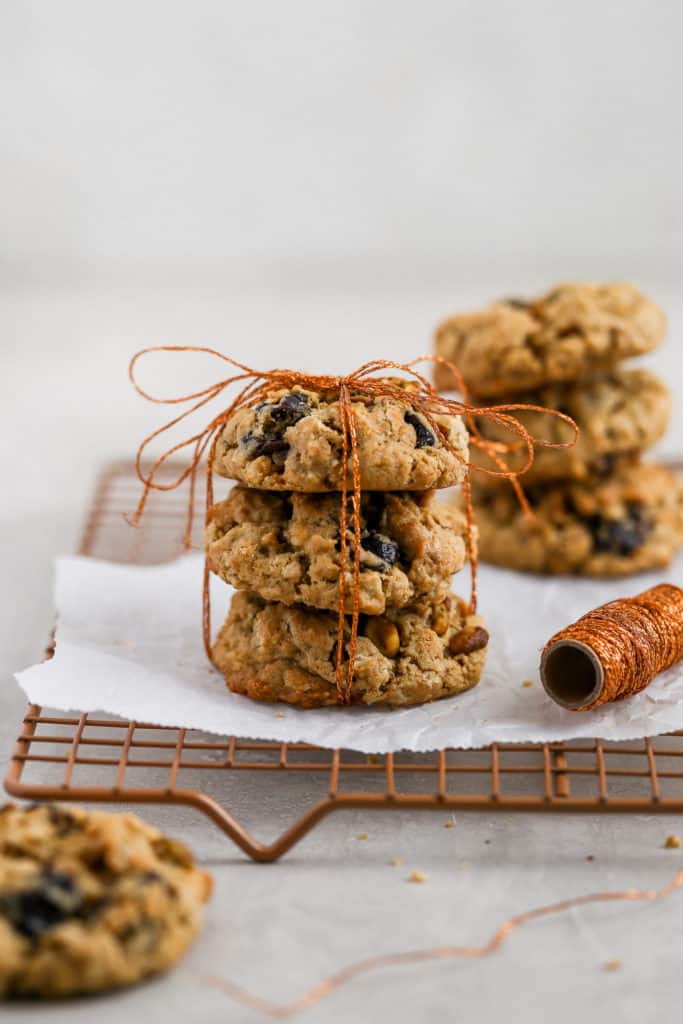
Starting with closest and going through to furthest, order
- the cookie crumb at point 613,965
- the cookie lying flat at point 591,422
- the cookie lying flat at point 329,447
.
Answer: the cookie crumb at point 613,965 → the cookie lying flat at point 329,447 → the cookie lying flat at point 591,422

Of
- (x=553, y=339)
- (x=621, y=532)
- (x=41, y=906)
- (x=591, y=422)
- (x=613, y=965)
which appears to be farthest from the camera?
(x=621, y=532)

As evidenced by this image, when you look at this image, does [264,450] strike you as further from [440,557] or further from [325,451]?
[440,557]

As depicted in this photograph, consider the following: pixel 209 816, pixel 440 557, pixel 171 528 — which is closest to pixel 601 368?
→ pixel 440 557

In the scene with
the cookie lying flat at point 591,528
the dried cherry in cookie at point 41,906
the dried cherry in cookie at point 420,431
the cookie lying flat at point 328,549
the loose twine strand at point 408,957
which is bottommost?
the cookie lying flat at point 591,528

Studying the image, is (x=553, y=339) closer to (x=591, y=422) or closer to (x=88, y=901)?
(x=591, y=422)

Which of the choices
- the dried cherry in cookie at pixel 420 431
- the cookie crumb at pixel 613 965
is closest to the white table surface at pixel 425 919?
the cookie crumb at pixel 613 965

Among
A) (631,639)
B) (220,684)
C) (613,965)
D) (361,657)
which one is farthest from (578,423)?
(613,965)

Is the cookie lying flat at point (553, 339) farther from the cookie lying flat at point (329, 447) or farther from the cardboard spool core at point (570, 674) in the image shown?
the cardboard spool core at point (570, 674)
